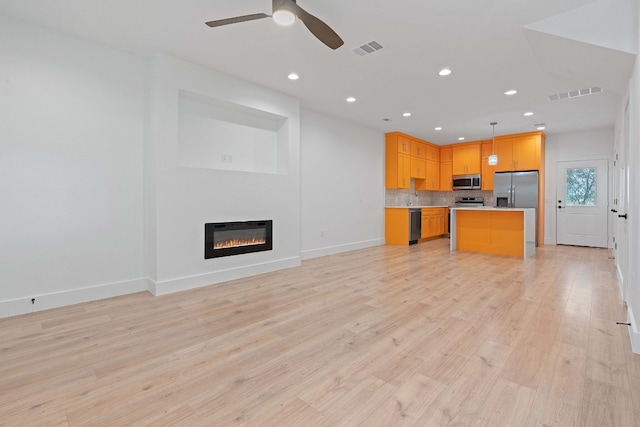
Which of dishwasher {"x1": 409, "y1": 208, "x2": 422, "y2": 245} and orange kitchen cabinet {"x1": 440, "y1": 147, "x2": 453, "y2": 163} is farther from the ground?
orange kitchen cabinet {"x1": 440, "y1": 147, "x2": 453, "y2": 163}

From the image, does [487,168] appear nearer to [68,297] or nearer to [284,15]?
[284,15]

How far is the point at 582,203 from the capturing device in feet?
23.3

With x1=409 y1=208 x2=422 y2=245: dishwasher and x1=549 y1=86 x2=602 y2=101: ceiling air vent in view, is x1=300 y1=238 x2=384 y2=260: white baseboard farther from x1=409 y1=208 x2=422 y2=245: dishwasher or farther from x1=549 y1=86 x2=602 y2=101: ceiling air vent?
x1=549 y1=86 x2=602 y2=101: ceiling air vent

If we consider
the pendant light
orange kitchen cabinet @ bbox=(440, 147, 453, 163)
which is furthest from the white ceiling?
orange kitchen cabinet @ bbox=(440, 147, 453, 163)

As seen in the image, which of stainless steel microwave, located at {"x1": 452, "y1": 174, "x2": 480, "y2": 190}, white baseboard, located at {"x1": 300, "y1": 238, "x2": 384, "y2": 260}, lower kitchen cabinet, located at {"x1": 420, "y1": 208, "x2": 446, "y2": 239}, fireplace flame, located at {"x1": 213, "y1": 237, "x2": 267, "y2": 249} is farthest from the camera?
stainless steel microwave, located at {"x1": 452, "y1": 174, "x2": 480, "y2": 190}

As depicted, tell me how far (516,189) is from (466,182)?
1271 millimetres

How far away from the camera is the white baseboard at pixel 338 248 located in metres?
5.75

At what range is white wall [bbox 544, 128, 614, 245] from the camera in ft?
22.5

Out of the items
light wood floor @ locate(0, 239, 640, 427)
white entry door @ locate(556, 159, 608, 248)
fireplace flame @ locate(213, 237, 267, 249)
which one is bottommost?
light wood floor @ locate(0, 239, 640, 427)

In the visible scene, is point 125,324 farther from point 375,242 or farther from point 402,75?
point 375,242

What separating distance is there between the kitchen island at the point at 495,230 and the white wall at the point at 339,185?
183 cm

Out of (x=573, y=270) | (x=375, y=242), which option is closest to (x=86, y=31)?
(x=375, y=242)

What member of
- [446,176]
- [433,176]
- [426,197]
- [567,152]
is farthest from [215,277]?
[567,152]

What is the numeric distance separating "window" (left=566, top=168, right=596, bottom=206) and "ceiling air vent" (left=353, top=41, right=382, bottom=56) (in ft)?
22.1
